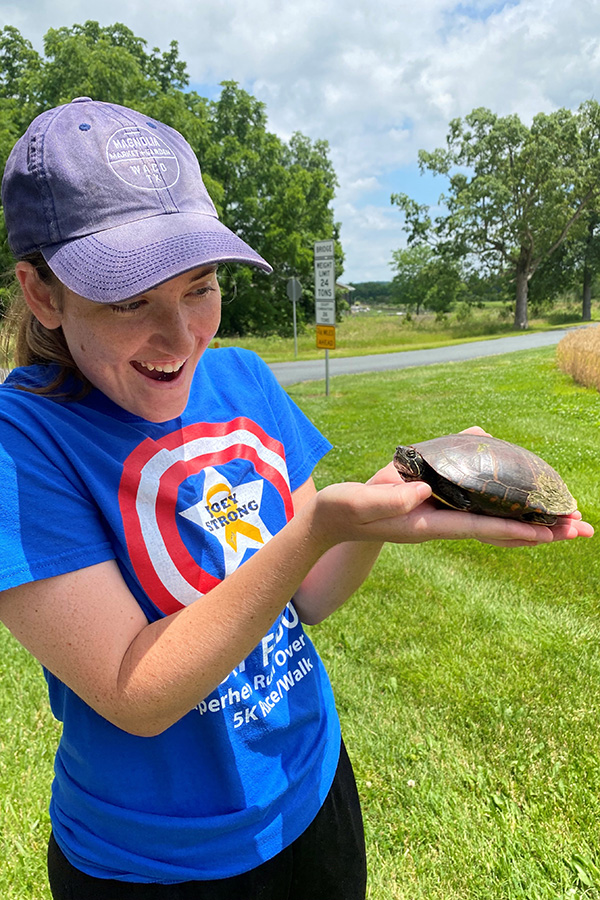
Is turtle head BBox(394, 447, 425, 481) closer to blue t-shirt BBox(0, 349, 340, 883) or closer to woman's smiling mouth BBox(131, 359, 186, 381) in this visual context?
blue t-shirt BBox(0, 349, 340, 883)

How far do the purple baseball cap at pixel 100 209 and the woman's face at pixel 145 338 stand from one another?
0.06 metres

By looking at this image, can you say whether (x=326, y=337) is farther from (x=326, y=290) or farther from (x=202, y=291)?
(x=202, y=291)

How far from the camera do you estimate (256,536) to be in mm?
1386

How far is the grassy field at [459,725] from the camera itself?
2371mm

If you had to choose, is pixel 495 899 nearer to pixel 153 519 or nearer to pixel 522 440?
pixel 153 519

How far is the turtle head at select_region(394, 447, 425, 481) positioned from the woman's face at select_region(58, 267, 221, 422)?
2.92 ft

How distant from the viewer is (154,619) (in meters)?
1.19

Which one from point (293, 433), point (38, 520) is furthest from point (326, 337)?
point (38, 520)

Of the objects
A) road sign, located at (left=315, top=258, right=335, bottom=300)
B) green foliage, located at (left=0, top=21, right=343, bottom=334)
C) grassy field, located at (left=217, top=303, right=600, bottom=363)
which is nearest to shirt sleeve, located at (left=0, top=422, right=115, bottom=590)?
road sign, located at (left=315, top=258, right=335, bottom=300)

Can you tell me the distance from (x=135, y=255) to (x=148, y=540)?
1.87 ft

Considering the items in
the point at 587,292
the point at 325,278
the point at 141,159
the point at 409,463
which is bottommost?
the point at 409,463

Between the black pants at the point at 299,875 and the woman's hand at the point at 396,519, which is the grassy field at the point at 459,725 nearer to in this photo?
the black pants at the point at 299,875

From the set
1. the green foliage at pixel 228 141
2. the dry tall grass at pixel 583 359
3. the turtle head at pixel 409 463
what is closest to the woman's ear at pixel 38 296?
the turtle head at pixel 409 463

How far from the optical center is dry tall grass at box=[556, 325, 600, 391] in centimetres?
1229
